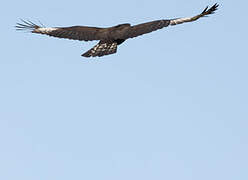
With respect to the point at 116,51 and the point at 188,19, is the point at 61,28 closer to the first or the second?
the point at 116,51

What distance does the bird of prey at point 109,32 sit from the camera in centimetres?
2709

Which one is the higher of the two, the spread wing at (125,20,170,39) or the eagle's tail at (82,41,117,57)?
the spread wing at (125,20,170,39)

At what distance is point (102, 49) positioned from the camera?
1118 inches

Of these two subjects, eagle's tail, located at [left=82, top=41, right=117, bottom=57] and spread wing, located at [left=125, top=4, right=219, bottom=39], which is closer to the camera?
spread wing, located at [left=125, top=4, right=219, bottom=39]

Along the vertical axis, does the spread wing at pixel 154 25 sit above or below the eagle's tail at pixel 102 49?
above

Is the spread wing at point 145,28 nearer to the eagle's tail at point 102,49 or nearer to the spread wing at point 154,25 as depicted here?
the spread wing at point 154,25

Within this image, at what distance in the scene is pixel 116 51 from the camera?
28.0 metres

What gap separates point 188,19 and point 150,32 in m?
2.20

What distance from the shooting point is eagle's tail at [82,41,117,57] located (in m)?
28.0

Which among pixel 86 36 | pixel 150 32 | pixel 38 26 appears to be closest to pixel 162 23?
pixel 150 32

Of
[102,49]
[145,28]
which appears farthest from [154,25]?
[102,49]

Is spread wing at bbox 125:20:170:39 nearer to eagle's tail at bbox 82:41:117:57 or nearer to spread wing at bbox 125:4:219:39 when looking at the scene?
spread wing at bbox 125:4:219:39

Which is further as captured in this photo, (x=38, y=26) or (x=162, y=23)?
(x=38, y=26)

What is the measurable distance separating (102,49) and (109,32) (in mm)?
895
